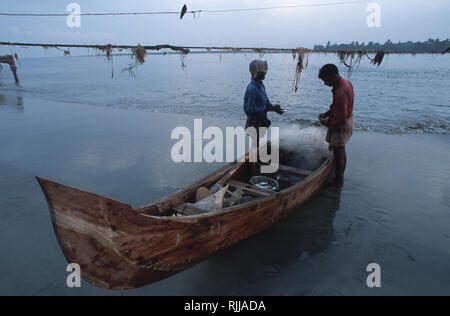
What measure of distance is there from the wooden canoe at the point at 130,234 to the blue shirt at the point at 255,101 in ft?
7.39

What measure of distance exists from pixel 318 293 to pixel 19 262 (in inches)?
169

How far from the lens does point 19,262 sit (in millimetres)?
3639

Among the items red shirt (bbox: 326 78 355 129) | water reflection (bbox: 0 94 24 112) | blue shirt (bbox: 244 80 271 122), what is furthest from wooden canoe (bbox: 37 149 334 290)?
water reflection (bbox: 0 94 24 112)

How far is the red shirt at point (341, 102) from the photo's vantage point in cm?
463

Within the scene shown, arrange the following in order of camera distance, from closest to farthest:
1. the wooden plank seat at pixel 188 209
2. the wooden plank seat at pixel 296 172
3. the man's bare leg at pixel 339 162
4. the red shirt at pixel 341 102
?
the wooden plank seat at pixel 188 209 < the red shirt at pixel 341 102 < the wooden plank seat at pixel 296 172 < the man's bare leg at pixel 339 162

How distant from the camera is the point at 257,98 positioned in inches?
195

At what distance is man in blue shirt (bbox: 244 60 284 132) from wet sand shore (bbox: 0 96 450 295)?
207 cm

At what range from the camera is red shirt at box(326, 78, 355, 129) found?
4629mm

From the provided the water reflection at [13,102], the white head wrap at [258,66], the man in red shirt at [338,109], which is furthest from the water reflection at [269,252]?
the water reflection at [13,102]

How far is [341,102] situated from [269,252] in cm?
304

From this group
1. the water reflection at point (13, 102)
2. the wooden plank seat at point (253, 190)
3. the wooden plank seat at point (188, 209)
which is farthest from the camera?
the water reflection at point (13, 102)

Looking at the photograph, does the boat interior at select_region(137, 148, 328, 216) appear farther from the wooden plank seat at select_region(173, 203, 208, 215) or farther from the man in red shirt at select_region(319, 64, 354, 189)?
the man in red shirt at select_region(319, 64, 354, 189)

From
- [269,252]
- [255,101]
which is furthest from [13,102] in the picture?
[269,252]

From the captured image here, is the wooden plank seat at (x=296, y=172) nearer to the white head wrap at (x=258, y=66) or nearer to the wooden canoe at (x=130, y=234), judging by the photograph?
the wooden canoe at (x=130, y=234)
